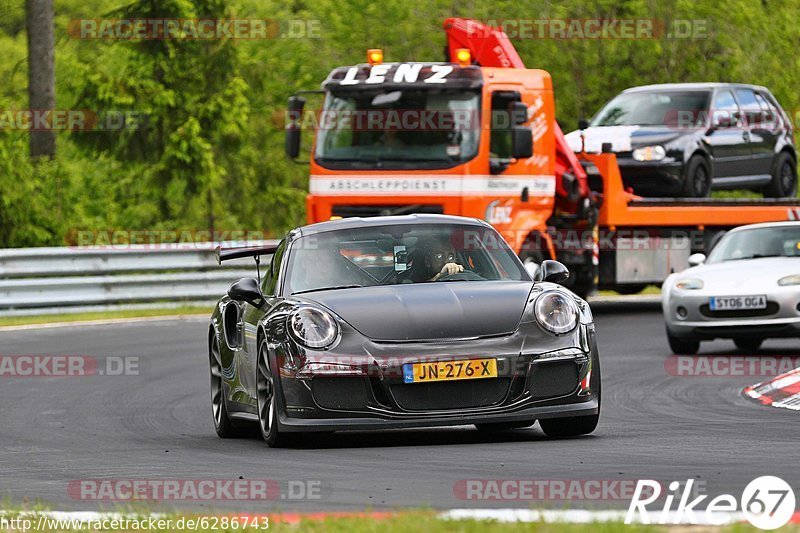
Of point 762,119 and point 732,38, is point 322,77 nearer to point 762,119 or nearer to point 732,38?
point 732,38

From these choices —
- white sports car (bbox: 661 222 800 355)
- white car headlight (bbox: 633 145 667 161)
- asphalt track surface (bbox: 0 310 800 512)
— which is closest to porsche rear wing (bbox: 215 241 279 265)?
asphalt track surface (bbox: 0 310 800 512)

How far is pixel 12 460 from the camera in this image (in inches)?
388

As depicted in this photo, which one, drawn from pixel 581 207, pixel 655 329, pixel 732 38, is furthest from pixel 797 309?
pixel 732 38

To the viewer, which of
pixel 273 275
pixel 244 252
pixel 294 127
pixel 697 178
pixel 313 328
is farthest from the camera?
pixel 697 178

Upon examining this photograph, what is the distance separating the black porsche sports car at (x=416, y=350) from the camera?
31.2 ft

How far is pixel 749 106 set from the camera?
25.0 meters

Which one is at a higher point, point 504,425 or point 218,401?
point 504,425

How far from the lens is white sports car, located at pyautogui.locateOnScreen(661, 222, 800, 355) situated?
1695 centimetres

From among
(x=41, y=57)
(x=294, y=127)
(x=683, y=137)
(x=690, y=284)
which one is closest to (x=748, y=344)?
(x=690, y=284)

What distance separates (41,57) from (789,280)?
1839 cm

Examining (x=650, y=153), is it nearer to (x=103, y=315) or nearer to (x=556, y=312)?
(x=103, y=315)

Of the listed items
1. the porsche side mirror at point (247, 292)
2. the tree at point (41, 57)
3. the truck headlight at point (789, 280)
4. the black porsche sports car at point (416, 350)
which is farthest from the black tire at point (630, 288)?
the porsche side mirror at point (247, 292)

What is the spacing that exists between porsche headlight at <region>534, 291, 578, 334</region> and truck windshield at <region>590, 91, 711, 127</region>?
14225 mm

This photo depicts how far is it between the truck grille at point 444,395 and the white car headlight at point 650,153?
14660 mm
